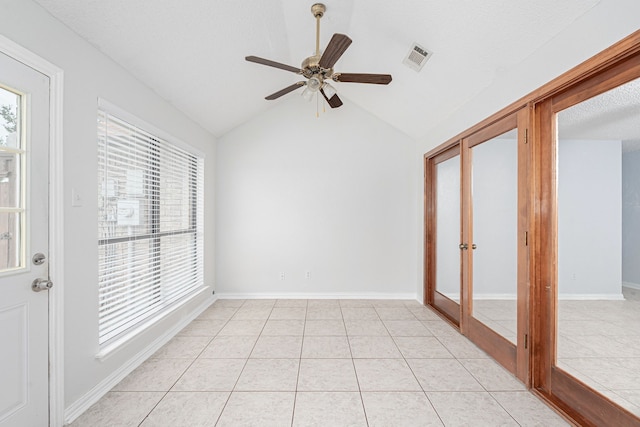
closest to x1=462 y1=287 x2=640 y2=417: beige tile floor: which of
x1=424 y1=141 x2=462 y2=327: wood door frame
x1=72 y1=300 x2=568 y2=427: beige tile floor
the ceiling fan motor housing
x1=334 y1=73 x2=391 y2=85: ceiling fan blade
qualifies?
x1=72 y1=300 x2=568 y2=427: beige tile floor

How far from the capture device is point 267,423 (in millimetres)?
1747

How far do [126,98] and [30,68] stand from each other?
0.81m

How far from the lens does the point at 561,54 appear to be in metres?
1.76

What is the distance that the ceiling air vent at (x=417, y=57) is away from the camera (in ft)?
8.38

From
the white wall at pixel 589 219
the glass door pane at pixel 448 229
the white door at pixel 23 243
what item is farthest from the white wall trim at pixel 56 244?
the glass door pane at pixel 448 229

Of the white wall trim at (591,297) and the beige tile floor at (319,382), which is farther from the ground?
the white wall trim at (591,297)

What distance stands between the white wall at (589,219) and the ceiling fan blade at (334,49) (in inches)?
62.9

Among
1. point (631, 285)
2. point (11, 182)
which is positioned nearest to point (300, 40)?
point (11, 182)

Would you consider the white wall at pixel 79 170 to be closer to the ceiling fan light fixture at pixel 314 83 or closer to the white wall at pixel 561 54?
the ceiling fan light fixture at pixel 314 83

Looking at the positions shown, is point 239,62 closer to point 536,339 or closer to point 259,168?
point 259,168

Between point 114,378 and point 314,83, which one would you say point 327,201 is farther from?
point 114,378

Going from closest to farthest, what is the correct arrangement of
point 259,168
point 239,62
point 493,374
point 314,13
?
point 493,374, point 314,13, point 239,62, point 259,168

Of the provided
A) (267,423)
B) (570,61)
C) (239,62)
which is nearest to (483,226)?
(570,61)

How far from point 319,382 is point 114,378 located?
5.13 feet
